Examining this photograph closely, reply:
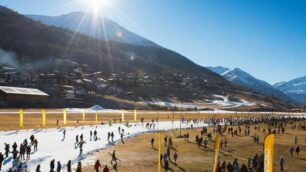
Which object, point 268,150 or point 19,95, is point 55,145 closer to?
point 268,150

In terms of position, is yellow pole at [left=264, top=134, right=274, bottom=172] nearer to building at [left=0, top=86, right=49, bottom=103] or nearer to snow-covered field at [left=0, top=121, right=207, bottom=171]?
snow-covered field at [left=0, top=121, right=207, bottom=171]

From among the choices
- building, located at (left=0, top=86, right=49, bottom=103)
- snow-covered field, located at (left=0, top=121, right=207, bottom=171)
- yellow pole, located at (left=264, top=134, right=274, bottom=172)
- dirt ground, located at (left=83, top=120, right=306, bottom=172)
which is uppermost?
building, located at (left=0, top=86, right=49, bottom=103)

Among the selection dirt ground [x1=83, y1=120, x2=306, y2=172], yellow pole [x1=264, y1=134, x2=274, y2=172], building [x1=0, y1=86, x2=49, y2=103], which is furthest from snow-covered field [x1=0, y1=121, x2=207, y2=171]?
building [x1=0, y1=86, x2=49, y2=103]

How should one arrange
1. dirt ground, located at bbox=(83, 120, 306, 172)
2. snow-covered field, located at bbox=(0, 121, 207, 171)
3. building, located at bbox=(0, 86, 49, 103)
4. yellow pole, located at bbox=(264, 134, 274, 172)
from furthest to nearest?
building, located at bbox=(0, 86, 49, 103) → dirt ground, located at bbox=(83, 120, 306, 172) → snow-covered field, located at bbox=(0, 121, 207, 171) → yellow pole, located at bbox=(264, 134, 274, 172)

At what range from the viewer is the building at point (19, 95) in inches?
5349

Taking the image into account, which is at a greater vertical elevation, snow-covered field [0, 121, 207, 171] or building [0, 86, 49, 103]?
building [0, 86, 49, 103]

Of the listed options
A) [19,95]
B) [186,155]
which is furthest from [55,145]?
[19,95]

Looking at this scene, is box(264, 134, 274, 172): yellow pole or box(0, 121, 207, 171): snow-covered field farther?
box(0, 121, 207, 171): snow-covered field

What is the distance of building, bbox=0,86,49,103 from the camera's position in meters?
136

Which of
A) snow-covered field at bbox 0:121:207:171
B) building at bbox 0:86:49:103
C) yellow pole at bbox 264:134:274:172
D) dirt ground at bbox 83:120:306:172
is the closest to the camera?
yellow pole at bbox 264:134:274:172

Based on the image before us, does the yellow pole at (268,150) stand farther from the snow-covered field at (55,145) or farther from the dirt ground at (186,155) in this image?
the snow-covered field at (55,145)

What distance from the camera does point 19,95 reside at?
138 meters

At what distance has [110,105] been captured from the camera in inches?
6772

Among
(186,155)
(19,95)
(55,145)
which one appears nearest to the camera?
(186,155)
